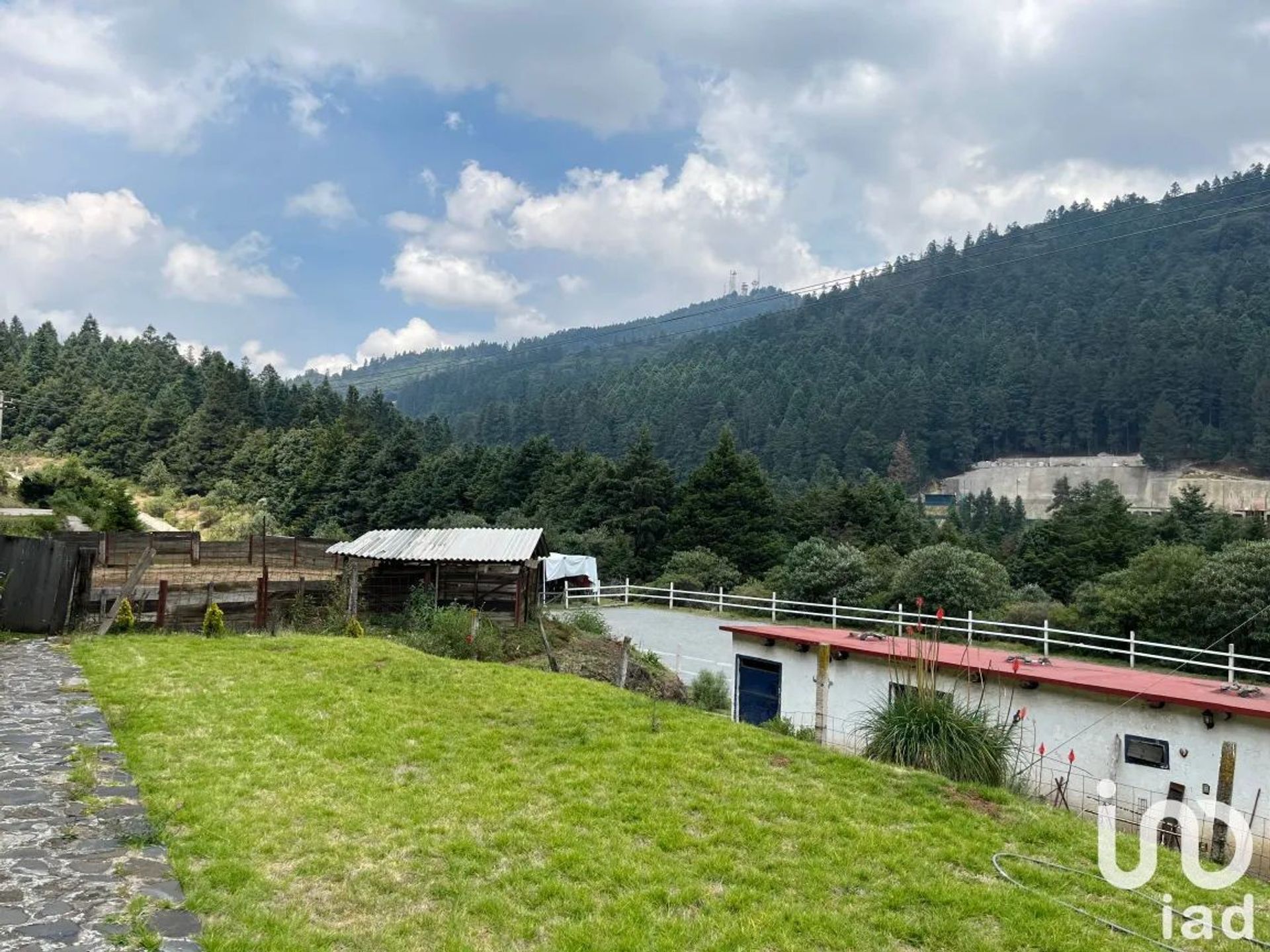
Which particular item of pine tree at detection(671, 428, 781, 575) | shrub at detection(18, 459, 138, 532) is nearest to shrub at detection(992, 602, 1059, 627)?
pine tree at detection(671, 428, 781, 575)

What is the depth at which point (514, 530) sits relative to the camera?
1927cm

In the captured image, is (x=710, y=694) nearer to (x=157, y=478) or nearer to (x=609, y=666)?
(x=609, y=666)

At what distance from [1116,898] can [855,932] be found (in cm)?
193

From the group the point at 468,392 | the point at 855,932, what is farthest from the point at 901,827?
the point at 468,392

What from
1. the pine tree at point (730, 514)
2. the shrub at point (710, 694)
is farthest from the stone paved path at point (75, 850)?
the pine tree at point (730, 514)

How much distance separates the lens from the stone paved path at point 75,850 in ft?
12.7

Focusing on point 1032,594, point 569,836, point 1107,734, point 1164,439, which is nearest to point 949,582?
point 1032,594

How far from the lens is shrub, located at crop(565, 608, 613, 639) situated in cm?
2178

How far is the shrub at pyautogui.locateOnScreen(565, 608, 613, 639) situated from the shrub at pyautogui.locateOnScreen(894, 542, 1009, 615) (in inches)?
399

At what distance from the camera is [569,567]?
34.5 meters

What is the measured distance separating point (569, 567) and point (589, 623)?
485 inches

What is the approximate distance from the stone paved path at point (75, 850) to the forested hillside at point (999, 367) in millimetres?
96861

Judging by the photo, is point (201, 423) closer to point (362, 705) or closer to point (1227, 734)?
point (362, 705)

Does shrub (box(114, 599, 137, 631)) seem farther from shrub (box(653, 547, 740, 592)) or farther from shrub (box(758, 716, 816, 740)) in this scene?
shrub (box(653, 547, 740, 592))
